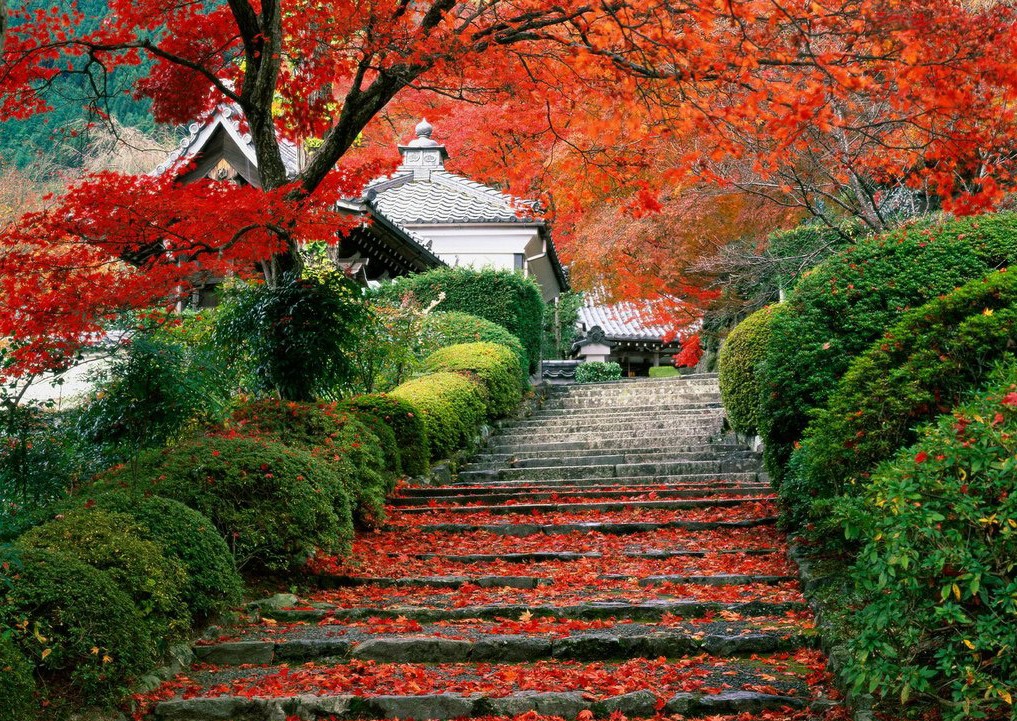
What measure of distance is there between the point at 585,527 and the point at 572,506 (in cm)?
104

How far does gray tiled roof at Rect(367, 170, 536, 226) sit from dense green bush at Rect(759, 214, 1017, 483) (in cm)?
1740

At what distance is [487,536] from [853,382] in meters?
4.70

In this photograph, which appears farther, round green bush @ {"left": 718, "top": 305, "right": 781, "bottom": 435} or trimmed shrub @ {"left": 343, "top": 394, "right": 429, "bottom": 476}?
round green bush @ {"left": 718, "top": 305, "right": 781, "bottom": 435}

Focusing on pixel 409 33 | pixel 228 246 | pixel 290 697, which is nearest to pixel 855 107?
pixel 409 33

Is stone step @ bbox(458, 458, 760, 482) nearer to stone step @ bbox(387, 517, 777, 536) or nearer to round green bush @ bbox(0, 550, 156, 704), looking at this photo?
stone step @ bbox(387, 517, 777, 536)

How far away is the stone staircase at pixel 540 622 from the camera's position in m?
5.18

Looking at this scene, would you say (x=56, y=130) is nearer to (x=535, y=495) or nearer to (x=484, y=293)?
(x=484, y=293)

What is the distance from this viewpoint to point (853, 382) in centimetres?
644

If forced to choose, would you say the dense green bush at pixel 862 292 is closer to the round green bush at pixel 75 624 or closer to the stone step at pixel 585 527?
the stone step at pixel 585 527

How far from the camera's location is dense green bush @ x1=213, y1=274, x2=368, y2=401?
10273mm

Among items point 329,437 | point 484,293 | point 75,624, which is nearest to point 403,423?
point 329,437

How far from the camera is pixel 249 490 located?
24.4ft

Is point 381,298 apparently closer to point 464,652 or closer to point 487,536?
point 487,536

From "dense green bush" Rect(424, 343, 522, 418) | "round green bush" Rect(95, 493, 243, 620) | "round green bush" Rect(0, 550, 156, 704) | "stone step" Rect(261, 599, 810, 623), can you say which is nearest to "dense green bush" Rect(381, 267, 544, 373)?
"dense green bush" Rect(424, 343, 522, 418)
